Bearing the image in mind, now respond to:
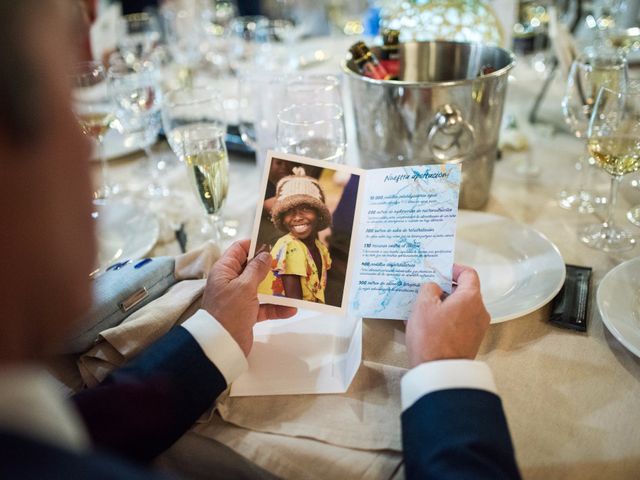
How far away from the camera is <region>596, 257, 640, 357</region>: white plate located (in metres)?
0.69

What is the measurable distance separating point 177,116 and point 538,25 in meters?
1.46

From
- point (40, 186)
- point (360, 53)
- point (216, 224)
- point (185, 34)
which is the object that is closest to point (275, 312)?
point (216, 224)

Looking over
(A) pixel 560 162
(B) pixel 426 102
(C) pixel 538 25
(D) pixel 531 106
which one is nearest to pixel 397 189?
(B) pixel 426 102

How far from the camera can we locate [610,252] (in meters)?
0.92

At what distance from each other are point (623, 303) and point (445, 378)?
316 mm

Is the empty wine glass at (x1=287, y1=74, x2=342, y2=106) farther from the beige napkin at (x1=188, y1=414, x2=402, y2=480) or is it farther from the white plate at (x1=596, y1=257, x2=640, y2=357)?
the beige napkin at (x1=188, y1=414, x2=402, y2=480)

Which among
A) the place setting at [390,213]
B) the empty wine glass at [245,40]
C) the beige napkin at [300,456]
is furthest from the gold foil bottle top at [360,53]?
the empty wine glass at [245,40]

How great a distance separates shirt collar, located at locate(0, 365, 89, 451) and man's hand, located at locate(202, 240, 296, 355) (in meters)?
0.26

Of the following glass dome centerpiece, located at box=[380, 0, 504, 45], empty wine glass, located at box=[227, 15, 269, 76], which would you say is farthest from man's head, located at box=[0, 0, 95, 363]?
empty wine glass, located at box=[227, 15, 269, 76]

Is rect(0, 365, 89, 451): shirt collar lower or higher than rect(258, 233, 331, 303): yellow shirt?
higher

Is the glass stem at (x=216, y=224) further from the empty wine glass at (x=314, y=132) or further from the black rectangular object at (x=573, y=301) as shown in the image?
the black rectangular object at (x=573, y=301)

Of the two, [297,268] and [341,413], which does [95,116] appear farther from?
[341,413]

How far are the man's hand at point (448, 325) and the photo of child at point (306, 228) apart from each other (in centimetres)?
12

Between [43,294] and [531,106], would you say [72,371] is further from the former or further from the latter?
[531,106]
